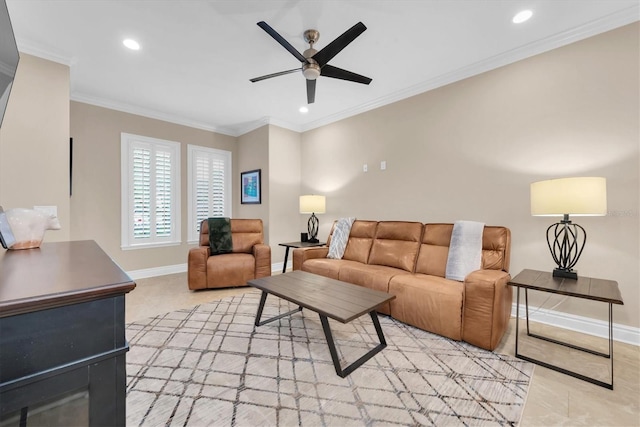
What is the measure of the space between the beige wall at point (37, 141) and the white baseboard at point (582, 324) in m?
4.95

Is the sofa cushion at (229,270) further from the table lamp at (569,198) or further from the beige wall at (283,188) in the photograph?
the table lamp at (569,198)

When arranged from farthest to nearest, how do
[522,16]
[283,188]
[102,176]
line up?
1. [283,188]
2. [102,176]
3. [522,16]

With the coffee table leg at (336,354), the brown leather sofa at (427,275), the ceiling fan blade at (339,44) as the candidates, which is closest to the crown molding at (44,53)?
the ceiling fan blade at (339,44)

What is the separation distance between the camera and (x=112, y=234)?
4.04 meters

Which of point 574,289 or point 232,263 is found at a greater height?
point 574,289

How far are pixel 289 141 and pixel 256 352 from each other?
3.85m

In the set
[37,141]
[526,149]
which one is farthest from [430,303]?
[37,141]

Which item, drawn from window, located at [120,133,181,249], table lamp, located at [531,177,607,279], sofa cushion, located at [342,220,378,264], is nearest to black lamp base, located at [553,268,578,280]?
table lamp, located at [531,177,607,279]

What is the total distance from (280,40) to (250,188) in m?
3.35

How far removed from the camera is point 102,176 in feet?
13.0

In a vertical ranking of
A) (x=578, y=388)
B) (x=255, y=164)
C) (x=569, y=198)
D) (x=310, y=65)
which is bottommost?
(x=578, y=388)

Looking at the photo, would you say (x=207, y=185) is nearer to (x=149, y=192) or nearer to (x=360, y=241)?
(x=149, y=192)

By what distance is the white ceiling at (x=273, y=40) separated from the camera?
7.09 feet

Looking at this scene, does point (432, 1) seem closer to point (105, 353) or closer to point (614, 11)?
point (614, 11)
